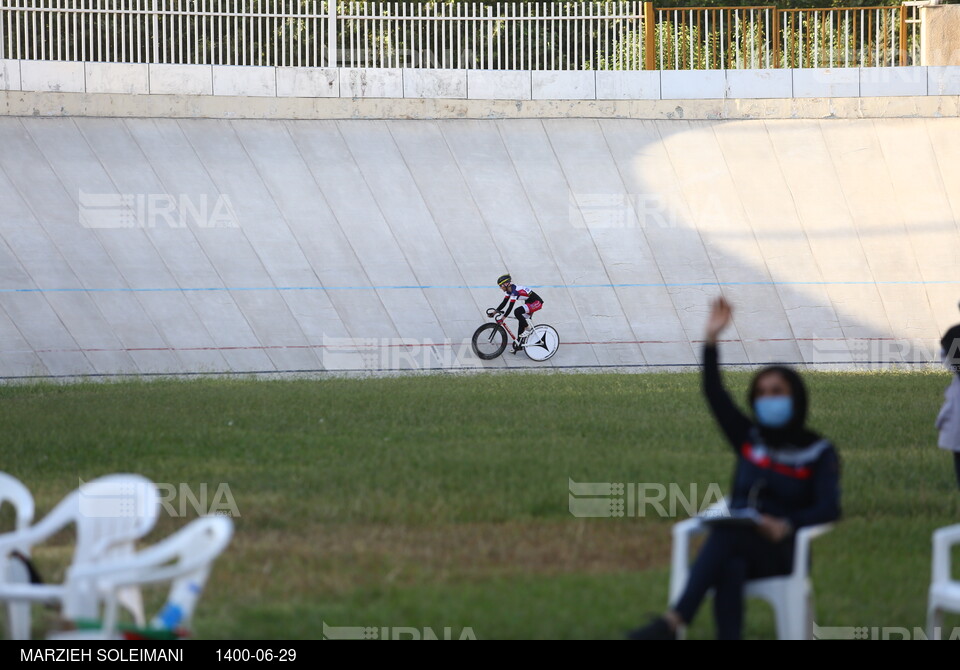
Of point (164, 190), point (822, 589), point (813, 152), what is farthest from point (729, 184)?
point (822, 589)

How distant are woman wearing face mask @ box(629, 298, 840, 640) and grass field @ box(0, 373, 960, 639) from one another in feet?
2.92

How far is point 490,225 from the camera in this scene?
2516 cm

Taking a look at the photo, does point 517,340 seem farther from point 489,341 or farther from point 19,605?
point 19,605

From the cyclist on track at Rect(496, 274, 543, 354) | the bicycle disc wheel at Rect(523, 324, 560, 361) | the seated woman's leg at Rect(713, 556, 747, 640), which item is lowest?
the seated woman's leg at Rect(713, 556, 747, 640)

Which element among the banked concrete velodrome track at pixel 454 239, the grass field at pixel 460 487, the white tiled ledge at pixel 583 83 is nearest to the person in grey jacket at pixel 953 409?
the grass field at pixel 460 487

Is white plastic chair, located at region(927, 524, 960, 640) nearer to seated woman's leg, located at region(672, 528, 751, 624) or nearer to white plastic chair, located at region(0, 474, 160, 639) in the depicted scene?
seated woman's leg, located at region(672, 528, 751, 624)

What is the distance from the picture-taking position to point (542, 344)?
75.3ft

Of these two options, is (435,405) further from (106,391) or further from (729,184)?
(729,184)

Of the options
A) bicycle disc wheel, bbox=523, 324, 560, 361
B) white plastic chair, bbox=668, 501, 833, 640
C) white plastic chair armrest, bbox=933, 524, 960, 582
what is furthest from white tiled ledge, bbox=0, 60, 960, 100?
white plastic chair armrest, bbox=933, 524, 960, 582

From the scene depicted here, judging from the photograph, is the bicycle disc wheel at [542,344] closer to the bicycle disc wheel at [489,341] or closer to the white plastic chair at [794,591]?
the bicycle disc wheel at [489,341]

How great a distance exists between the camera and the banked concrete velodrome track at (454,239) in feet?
77.0

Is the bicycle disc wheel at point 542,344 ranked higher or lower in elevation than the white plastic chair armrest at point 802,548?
higher

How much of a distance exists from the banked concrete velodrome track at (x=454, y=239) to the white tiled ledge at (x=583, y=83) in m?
0.81

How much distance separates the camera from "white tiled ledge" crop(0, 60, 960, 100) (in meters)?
26.6
